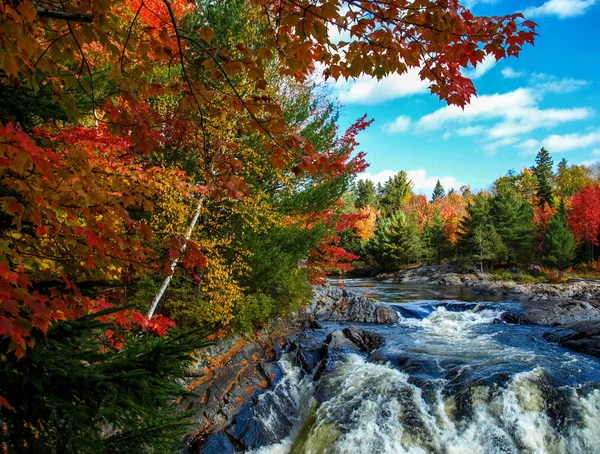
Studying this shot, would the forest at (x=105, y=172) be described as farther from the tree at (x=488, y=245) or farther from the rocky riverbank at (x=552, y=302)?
the tree at (x=488, y=245)

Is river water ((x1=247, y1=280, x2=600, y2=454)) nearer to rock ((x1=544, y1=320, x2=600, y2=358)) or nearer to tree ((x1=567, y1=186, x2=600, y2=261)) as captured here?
rock ((x1=544, y1=320, x2=600, y2=358))

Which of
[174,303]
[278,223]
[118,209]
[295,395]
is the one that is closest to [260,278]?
[278,223]

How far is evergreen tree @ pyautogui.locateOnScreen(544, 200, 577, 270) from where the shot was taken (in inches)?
1109

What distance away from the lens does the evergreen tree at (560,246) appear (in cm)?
2816

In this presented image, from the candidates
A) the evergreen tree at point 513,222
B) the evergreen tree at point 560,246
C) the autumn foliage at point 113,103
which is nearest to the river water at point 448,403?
the autumn foliage at point 113,103

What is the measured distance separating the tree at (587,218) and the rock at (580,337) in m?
26.1

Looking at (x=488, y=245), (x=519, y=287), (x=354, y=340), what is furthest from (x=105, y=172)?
(x=488, y=245)

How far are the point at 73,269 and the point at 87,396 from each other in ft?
3.01

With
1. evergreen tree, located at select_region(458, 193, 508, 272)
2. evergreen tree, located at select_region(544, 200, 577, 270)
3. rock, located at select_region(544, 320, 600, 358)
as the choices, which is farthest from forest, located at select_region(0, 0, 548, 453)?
evergreen tree, located at select_region(458, 193, 508, 272)

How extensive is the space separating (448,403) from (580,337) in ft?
18.8

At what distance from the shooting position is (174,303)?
7348 millimetres

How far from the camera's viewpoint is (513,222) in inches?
1339

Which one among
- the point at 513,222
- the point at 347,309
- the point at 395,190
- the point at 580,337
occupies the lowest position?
the point at 347,309

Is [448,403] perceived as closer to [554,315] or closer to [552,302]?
[554,315]
